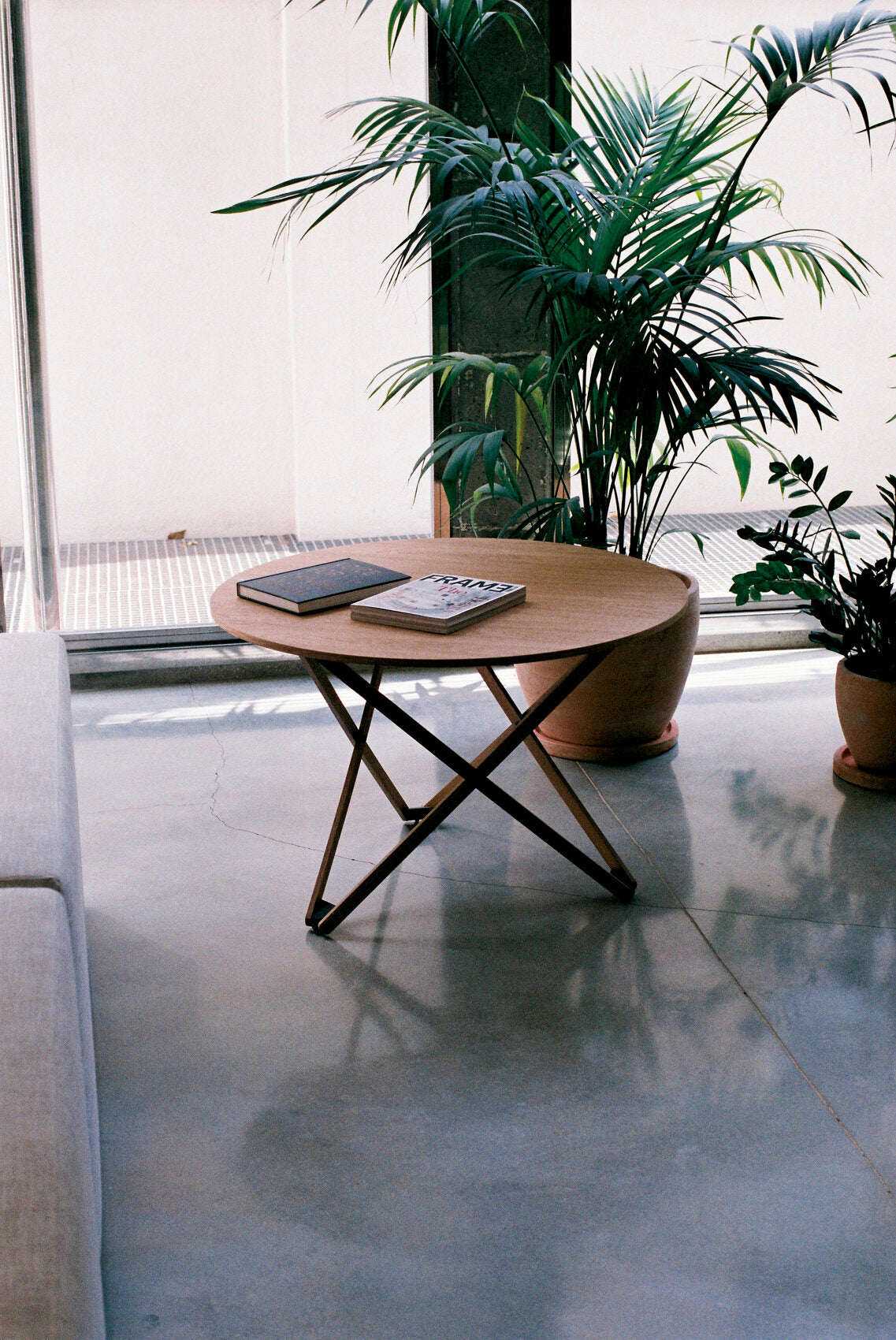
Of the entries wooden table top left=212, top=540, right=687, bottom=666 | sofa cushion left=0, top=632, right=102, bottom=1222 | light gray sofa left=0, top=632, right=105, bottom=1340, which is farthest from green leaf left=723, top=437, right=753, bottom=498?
light gray sofa left=0, top=632, right=105, bottom=1340

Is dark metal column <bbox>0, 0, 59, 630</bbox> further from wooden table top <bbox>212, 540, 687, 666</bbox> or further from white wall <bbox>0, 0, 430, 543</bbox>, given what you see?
wooden table top <bbox>212, 540, 687, 666</bbox>

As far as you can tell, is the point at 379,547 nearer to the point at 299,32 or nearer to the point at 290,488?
the point at 290,488

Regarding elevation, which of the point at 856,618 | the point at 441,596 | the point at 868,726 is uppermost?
the point at 441,596

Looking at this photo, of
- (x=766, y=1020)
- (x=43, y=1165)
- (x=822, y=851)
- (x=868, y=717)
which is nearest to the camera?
(x=43, y=1165)

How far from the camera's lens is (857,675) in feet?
9.79

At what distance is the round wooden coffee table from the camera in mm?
2098

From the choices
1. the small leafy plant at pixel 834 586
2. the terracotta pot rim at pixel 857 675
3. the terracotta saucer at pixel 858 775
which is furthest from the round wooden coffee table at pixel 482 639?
the terracotta saucer at pixel 858 775

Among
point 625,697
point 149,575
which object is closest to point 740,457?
point 625,697

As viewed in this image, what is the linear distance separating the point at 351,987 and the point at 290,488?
7.12ft

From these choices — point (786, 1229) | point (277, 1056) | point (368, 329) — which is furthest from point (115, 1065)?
point (368, 329)

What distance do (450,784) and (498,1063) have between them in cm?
59

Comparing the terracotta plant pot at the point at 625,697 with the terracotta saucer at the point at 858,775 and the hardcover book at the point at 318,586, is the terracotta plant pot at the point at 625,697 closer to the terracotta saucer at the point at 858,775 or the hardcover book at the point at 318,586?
the terracotta saucer at the point at 858,775

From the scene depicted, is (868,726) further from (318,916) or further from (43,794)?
(43,794)

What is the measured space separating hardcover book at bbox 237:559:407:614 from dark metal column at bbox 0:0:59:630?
166 centimetres
